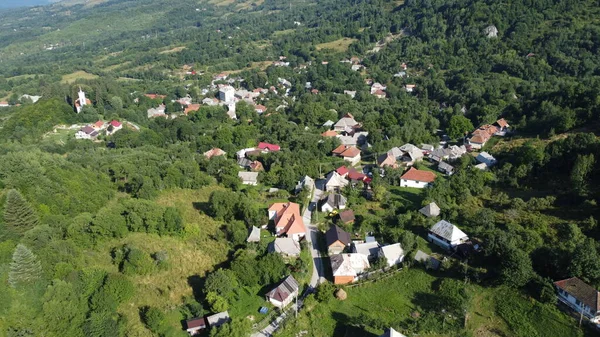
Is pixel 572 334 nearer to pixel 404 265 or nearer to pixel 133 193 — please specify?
pixel 404 265

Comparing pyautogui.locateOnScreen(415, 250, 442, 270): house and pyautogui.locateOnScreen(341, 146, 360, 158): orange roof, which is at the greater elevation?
pyautogui.locateOnScreen(415, 250, 442, 270): house

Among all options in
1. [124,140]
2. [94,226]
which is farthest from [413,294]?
[124,140]

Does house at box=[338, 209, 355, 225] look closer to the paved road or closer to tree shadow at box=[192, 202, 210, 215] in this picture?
the paved road

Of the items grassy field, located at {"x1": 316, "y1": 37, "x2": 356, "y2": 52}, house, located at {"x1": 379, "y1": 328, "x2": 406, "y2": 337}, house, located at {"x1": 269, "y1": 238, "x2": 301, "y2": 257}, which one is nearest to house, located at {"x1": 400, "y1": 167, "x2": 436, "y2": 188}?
house, located at {"x1": 269, "y1": 238, "x2": 301, "y2": 257}

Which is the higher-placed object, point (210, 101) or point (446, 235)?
point (446, 235)

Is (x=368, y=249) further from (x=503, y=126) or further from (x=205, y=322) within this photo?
(x=503, y=126)

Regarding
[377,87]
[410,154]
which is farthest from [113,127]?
[377,87]

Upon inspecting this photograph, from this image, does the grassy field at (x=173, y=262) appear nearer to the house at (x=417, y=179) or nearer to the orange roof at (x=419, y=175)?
the house at (x=417, y=179)
